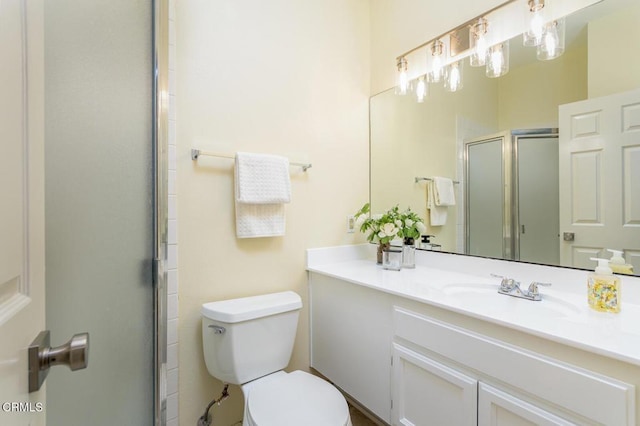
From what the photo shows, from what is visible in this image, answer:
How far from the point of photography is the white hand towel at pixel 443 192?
164 centimetres

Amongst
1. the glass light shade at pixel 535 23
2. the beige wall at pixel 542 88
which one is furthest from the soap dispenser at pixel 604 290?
the glass light shade at pixel 535 23

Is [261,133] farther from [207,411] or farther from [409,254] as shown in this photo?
[207,411]

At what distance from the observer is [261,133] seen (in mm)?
1602

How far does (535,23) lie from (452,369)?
150 cm

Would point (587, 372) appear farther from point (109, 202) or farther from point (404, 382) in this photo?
point (109, 202)

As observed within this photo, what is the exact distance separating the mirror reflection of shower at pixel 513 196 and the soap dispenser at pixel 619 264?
0.55 ft

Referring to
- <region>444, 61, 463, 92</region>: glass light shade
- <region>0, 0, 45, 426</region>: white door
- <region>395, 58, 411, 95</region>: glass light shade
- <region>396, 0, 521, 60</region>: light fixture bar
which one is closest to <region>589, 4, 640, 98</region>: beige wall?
<region>396, 0, 521, 60</region>: light fixture bar

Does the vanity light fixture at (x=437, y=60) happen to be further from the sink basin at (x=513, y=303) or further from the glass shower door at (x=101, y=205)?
the glass shower door at (x=101, y=205)

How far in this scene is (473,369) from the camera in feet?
3.18

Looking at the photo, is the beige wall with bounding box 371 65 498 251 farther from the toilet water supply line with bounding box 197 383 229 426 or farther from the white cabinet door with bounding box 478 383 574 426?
the toilet water supply line with bounding box 197 383 229 426

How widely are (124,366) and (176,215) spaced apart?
0.71 metres

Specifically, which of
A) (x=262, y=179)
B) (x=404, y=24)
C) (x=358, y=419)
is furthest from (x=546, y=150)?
(x=358, y=419)

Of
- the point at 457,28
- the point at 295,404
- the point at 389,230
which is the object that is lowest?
the point at 295,404

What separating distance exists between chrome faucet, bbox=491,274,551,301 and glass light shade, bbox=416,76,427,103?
1.13 meters
